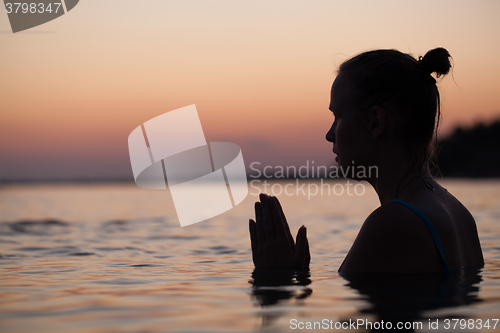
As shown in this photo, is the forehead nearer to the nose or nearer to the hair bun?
the nose

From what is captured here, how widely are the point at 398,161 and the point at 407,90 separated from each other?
39cm

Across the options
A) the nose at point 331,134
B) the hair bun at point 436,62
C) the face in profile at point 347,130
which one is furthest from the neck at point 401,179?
the hair bun at point 436,62

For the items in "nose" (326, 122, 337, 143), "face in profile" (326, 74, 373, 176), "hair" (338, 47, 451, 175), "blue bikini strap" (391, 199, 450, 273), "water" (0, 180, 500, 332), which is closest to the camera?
"water" (0, 180, 500, 332)

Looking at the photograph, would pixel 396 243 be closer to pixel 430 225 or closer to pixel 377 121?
pixel 430 225

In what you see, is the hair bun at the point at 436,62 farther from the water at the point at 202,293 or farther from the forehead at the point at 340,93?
the water at the point at 202,293

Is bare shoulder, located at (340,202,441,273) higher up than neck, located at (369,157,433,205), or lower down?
lower down

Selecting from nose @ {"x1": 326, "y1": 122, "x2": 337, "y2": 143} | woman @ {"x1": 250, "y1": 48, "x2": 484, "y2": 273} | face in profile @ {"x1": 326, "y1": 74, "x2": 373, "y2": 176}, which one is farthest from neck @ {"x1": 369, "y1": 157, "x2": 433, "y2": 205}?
nose @ {"x1": 326, "y1": 122, "x2": 337, "y2": 143}

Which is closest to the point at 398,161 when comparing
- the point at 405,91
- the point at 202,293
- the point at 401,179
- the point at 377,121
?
the point at 401,179

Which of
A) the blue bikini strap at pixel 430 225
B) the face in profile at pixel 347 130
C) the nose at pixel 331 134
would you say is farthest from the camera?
the nose at pixel 331 134

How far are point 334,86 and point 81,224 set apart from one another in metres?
5.67

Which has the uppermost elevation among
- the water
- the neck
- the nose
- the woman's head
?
the woman's head

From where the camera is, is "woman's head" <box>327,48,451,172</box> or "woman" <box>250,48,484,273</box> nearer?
"woman" <box>250,48,484,273</box>

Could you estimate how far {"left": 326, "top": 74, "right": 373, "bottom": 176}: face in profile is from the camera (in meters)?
2.66

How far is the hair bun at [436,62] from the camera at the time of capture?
2.55 metres
